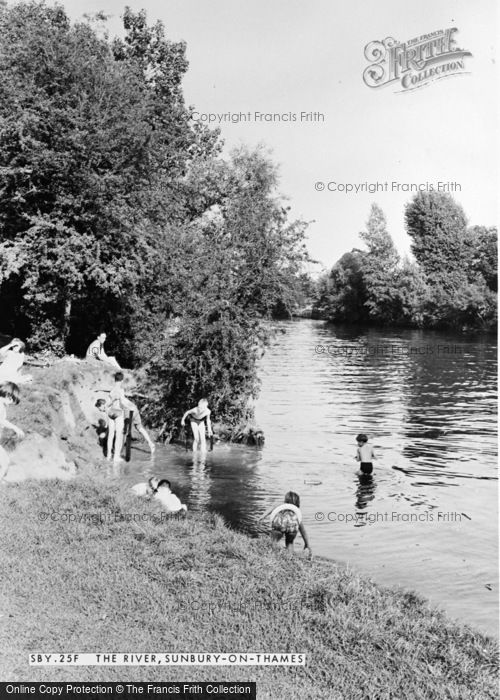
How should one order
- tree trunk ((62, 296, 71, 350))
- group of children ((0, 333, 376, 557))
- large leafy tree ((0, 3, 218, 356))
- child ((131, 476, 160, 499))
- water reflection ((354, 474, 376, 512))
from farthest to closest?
tree trunk ((62, 296, 71, 350)) < large leafy tree ((0, 3, 218, 356)) < water reflection ((354, 474, 376, 512)) < child ((131, 476, 160, 499)) < group of children ((0, 333, 376, 557))

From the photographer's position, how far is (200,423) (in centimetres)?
2281

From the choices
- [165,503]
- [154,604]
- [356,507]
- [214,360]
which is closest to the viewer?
[154,604]

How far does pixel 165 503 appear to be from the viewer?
48.3ft

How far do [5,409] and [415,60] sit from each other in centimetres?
1090

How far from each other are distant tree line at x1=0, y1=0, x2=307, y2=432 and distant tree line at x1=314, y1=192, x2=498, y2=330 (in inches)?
1396

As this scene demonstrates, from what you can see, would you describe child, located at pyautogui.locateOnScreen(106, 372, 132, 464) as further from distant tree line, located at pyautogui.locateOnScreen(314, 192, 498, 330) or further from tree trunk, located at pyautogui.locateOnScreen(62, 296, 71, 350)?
distant tree line, located at pyautogui.locateOnScreen(314, 192, 498, 330)

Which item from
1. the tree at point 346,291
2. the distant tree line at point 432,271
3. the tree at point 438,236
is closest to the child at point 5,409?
the distant tree line at point 432,271

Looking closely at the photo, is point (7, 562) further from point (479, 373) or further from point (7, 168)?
point (479, 373)

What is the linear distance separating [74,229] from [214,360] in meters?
7.71

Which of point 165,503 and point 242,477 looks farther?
point 242,477

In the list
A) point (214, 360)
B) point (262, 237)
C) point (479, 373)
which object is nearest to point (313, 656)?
point (214, 360)

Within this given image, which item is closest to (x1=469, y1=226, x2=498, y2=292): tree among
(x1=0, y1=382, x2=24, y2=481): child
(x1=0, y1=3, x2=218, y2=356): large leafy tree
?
(x1=0, y1=3, x2=218, y2=356): large leafy tree

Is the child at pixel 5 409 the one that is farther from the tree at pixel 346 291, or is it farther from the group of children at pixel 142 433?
the tree at pixel 346 291

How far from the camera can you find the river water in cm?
1345
